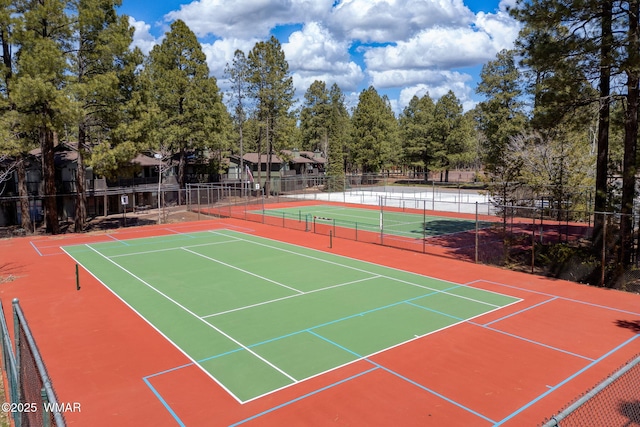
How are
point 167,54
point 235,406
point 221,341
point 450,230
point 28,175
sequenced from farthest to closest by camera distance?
point 167,54, point 28,175, point 450,230, point 221,341, point 235,406

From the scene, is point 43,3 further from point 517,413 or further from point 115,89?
point 517,413

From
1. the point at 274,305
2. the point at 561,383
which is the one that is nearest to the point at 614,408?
the point at 561,383

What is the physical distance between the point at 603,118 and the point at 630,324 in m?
10.9

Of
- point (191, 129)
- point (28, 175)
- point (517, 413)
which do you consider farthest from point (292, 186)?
point (517, 413)

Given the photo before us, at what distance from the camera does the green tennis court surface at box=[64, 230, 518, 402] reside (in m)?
12.2

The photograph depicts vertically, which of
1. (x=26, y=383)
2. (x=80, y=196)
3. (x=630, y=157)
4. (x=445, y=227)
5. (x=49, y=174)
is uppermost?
(x=630, y=157)

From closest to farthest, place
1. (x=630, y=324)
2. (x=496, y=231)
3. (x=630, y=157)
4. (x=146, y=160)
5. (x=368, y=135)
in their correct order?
(x=630, y=324)
(x=630, y=157)
(x=496, y=231)
(x=146, y=160)
(x=368, y=135)

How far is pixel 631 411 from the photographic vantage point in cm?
942

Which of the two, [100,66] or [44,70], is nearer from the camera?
[44,70]

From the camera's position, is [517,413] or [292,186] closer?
[517,413]

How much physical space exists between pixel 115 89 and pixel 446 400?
104 feet

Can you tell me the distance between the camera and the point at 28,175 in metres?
40.6

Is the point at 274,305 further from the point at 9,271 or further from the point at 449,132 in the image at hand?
the point at 449,132

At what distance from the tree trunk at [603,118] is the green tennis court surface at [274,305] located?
7463 mm
